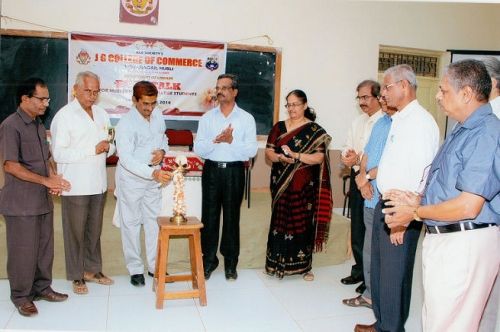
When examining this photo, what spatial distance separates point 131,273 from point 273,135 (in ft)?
4.64

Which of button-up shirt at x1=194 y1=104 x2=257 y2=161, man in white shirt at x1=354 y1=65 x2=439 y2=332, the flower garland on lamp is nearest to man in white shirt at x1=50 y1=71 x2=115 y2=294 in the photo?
the flower garland on lamp

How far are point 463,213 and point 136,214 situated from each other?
219 cm

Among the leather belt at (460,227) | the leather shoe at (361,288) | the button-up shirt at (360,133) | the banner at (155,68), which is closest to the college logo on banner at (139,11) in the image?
A: the banner at (155,68)

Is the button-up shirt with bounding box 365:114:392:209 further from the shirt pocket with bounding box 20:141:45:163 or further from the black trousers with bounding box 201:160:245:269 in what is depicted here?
the shirt pocket with bounding box 20:141:45:163

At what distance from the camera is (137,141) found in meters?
3.01

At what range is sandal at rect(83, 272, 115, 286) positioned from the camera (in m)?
3.14

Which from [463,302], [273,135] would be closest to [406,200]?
[463,302]

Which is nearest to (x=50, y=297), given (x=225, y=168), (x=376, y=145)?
(x=225, y=168)

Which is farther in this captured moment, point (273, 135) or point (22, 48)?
point (22, 48)

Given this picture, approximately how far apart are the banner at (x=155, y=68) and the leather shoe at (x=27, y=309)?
2614mm

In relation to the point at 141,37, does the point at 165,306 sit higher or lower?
lower

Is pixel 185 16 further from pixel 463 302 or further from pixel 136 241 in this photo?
pixel 463 302

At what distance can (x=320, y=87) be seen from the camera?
5.49 metres

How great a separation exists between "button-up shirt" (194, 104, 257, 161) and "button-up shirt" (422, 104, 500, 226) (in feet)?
5.46
